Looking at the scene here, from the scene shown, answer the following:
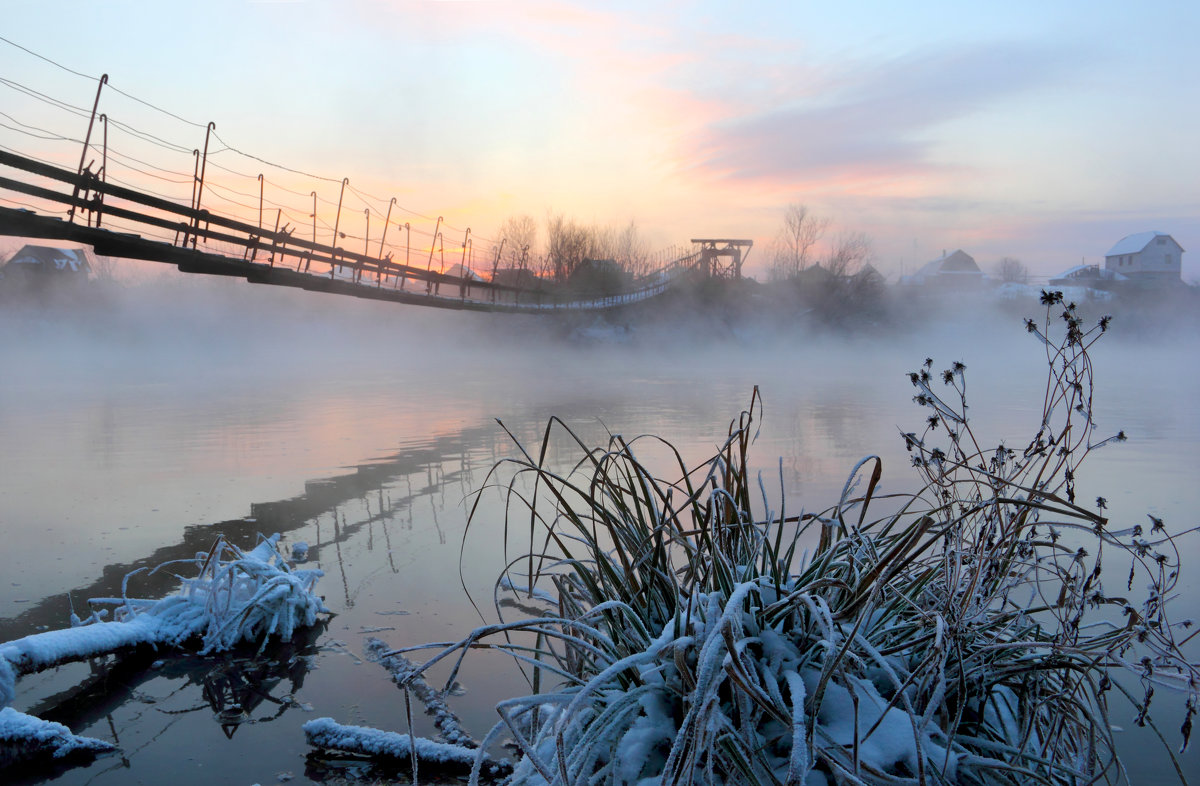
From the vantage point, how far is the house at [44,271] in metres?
58.9

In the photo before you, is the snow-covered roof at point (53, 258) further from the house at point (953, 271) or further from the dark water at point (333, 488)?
the house at point (953, 271)

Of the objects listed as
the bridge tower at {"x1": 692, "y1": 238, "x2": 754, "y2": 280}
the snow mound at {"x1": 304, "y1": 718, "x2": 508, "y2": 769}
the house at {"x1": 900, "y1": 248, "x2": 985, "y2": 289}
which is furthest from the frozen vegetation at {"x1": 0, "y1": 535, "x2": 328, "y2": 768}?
the house at {"x1": 900, "y1": 248, "x2": 985, "y2": 289}

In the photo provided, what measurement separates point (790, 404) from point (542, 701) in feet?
49.1

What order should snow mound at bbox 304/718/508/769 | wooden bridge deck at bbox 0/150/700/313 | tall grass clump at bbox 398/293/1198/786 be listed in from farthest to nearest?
wooden bridge deck at bbox 0/150/700/313 → snow mound at bbox 304/718/508/769 → tall grass clump at bbox 398/293/1198/786

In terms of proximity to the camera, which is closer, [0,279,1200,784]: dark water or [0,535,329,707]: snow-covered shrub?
[0,279,1200,784]: dark water

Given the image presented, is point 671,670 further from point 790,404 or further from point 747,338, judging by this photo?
point 747,338

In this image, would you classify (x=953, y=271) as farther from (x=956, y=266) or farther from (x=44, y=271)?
(x=44, y=271)

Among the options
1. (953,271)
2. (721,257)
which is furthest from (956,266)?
(721,257)

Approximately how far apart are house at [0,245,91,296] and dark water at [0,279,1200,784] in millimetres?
44000

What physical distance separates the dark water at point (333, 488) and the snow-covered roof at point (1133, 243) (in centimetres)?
7880

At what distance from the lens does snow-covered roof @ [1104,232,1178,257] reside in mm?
90250

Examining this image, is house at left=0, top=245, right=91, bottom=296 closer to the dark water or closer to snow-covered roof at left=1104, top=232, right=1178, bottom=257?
the dark water

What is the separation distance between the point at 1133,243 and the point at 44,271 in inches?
4082

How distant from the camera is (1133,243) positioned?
304ft
